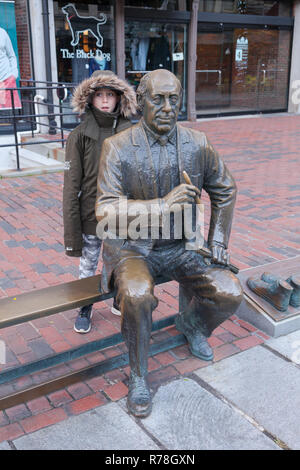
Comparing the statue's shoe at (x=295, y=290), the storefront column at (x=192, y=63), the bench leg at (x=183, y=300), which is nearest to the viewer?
the bench leg at (x=183, y=300)

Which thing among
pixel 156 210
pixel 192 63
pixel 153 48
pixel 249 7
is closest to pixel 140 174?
pixel 156 210

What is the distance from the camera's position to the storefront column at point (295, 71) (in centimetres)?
1503

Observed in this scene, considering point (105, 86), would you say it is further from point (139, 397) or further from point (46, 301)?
point (139, 397)

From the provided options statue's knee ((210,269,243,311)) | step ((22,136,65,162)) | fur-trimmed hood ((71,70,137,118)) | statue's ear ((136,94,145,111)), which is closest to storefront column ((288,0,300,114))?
step ((22,136,65,162))

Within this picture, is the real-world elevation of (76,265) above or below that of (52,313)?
below

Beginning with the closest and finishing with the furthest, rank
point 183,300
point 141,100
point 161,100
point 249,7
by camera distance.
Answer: point 161,100, point 141,100, point 183,300, point 249,7

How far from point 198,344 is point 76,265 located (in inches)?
71.2

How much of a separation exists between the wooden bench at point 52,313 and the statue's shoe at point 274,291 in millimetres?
820

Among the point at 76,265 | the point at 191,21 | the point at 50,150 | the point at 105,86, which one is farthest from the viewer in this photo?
the point at 191,21

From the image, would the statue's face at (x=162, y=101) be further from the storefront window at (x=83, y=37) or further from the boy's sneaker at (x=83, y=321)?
the storefront window at (x=83, y=37)

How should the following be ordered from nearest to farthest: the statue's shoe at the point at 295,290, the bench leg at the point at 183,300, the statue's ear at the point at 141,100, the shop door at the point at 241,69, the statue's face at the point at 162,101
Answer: the statue's face at the point at 162,101 < the statue's ear at the point at 141,100 < the bench leg at the point at 183,300 < the statue's shoe at the point at 295,290 < the shop door at the point at 241,69

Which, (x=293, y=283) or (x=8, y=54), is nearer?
(x=293, y=283)

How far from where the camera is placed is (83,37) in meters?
11.4

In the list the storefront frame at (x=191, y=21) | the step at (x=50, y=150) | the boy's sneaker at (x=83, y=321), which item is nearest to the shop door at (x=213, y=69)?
the storefront frame at (x=191, y=21)
